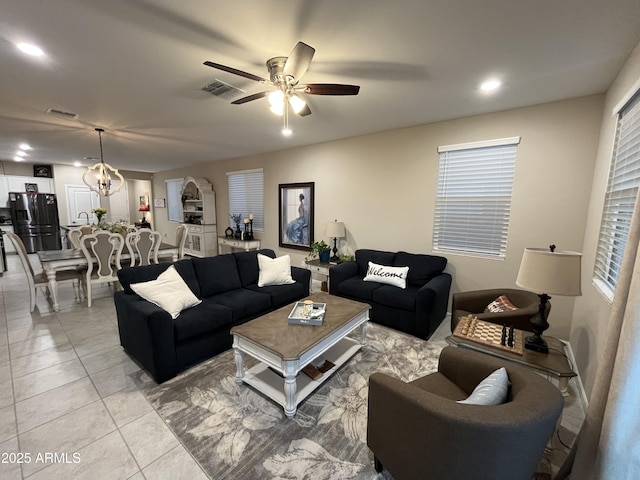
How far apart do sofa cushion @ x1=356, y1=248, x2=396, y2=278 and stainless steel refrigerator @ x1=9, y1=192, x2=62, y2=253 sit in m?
9.01

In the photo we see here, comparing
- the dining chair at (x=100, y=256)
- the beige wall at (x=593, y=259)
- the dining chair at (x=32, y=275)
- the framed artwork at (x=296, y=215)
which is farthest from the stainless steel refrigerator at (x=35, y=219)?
the beige wall at (x=593, y=259)

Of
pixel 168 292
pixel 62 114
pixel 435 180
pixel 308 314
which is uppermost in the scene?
pixel 62 114

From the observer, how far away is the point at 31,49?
1.91 metres

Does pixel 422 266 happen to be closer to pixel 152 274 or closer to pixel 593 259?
pixel 593 259

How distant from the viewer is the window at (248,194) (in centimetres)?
582

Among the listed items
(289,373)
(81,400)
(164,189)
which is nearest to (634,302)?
(289,373)

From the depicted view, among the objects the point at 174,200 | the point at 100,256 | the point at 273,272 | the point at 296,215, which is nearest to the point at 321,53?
the point at 273,272

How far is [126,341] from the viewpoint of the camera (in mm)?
2514

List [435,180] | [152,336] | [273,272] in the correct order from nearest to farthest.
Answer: [152,336]
[273,272]
[435,180]

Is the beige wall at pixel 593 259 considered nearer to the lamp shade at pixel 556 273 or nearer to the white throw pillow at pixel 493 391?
the lamp shade at pixel 556 273

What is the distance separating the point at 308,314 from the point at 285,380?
1.99 ft

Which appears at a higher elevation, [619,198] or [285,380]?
[619,198]

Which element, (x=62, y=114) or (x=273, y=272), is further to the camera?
(x=273, y=272)

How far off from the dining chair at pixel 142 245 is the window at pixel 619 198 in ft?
17.2
